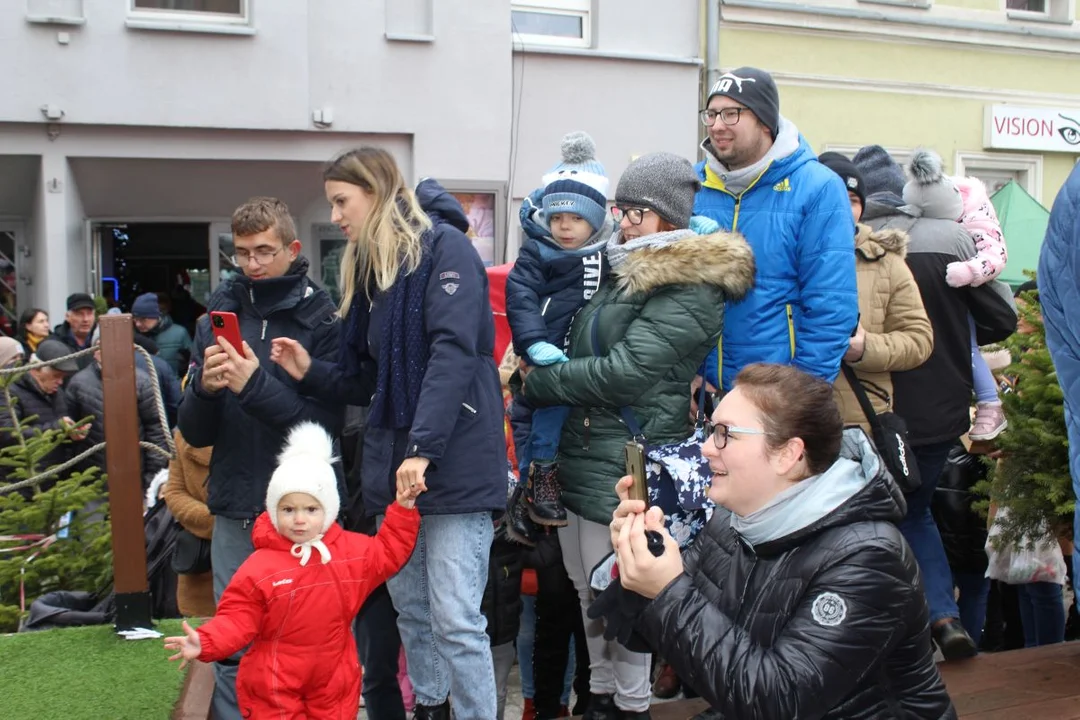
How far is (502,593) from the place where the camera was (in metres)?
4.29

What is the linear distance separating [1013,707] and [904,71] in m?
11.5

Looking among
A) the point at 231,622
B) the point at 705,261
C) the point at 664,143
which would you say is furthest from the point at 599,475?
the point at 664,143

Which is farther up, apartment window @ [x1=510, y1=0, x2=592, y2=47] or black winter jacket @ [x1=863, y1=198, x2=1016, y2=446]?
apartment window @ [x1=510, y1=0, x2=592, y2=47]

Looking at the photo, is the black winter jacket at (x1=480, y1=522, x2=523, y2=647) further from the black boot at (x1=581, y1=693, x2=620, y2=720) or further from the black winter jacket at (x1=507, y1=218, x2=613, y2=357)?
the black winter jacket at (x1=507, y1=218, x2=613, y2=357)

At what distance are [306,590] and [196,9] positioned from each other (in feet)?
30.9

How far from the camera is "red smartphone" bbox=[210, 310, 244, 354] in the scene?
385 cm

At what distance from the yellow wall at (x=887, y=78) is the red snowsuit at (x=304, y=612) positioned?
10.8m

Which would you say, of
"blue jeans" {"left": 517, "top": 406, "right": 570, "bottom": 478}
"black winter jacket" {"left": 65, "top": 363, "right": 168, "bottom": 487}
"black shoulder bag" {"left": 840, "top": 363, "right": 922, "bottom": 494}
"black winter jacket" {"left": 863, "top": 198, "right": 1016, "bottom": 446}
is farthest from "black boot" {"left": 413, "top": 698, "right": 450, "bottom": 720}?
"black winter jacket" {"left": 65, "top": 363, "right": 168, "bottom": 487}

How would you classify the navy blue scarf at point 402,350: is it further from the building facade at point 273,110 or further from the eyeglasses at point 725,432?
the building facade at point 273,110

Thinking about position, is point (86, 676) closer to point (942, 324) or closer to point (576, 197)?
point (576, 197)

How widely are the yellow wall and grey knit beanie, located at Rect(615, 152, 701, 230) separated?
978 cm

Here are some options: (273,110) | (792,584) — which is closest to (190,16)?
(273,110)

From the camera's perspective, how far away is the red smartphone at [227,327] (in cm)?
385

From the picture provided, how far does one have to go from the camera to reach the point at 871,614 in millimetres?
2332
